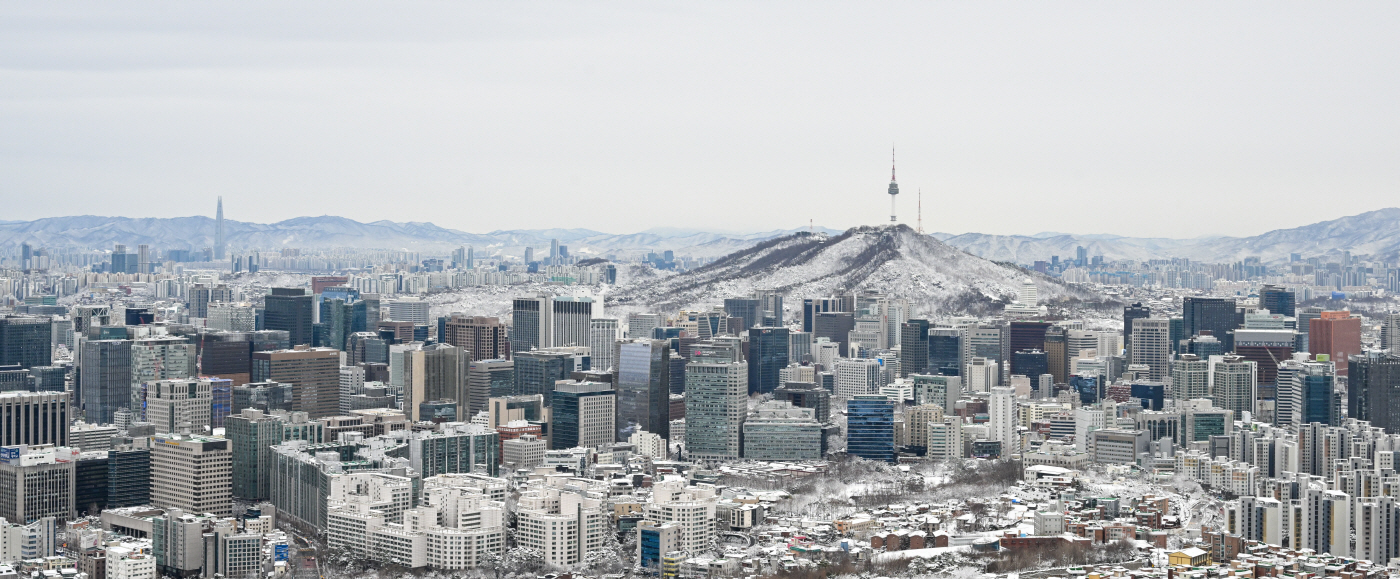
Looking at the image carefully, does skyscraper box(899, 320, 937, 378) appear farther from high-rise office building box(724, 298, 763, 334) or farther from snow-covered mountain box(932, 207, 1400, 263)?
snow-covered mountain box(932, 207, 1400, 263)

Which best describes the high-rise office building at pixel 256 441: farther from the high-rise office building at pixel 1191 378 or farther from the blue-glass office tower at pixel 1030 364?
the blue-glass office tower at pixel 1030 364

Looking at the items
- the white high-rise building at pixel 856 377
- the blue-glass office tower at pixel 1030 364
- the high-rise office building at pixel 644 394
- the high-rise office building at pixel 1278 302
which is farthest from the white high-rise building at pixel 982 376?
the high-rise office building at pixel 1278 302

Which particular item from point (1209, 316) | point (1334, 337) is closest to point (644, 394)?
point (1334, 337)

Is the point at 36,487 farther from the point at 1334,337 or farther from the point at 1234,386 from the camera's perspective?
the point at 1334,337

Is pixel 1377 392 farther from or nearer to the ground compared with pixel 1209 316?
nearer to the ground

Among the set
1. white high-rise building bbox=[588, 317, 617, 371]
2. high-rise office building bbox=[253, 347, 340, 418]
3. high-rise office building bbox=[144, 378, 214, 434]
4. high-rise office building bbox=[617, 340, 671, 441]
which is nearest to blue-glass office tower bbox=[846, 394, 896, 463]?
high-rise office building bbox=[617, 340, 671, 441]
